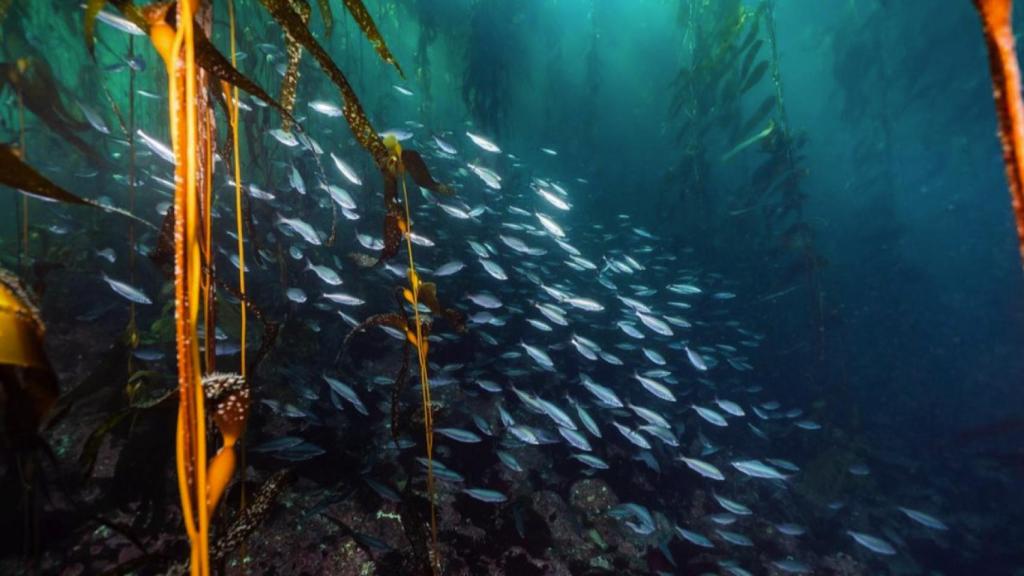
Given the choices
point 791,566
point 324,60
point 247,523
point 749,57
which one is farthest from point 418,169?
point 749,57

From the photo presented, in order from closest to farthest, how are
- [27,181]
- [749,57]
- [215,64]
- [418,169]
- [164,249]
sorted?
[27,181]
[215,64]
[164,249]
[418,169]
[749,57]

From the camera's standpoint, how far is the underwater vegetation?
1.32 metres

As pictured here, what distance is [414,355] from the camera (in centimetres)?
699

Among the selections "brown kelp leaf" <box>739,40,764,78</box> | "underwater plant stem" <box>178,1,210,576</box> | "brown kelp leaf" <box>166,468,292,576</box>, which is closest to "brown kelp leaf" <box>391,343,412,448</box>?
"brown kelp leaf" <box>166,468,292,576</box>

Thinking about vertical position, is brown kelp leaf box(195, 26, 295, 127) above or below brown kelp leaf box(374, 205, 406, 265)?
above

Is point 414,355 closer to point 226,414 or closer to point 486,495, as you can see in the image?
point 486,495

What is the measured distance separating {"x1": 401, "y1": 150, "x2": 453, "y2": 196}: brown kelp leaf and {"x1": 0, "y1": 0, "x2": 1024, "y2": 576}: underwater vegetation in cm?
2

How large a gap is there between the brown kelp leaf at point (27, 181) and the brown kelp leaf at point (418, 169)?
1.40 metres

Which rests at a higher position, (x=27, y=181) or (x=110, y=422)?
(x=27, y=181)

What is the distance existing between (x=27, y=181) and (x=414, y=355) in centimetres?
616

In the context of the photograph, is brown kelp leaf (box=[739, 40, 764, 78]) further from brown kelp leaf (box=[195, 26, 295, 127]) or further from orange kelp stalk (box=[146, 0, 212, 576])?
orange kelp stalk (box=[146, 0, 212, 576])

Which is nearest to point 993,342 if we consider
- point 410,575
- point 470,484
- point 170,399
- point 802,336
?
point 802,336

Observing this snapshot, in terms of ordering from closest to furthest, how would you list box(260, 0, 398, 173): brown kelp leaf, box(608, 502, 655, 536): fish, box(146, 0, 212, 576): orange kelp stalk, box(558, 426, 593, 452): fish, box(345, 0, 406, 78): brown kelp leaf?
box(146, 0, 212, 576): orange kelp stalk → box(260, 0, 398, 173): brown kelp leaf → box(345, 0, 406, 78): brown kelp leaf → box(608, 502, 655, 536): fish → box(558, 426, 593, 452): fish

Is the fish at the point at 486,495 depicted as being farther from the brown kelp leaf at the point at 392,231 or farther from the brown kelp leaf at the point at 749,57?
the brown kelp leaf at the point at 749,57
